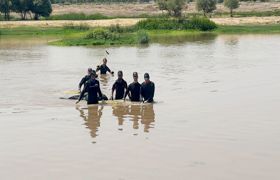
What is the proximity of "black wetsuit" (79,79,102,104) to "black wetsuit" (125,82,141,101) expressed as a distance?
1.05 m

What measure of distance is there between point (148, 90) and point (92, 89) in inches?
75.5

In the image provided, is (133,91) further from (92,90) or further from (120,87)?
(92,90)

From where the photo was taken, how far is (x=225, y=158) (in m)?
12.9

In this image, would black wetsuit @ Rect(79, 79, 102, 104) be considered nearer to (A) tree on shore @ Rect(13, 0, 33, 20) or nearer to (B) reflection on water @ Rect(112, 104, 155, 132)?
(B) reflection on water @ Rect(112, 104, 155, 132)

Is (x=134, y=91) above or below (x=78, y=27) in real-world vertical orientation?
above

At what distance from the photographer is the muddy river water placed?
40.2ft

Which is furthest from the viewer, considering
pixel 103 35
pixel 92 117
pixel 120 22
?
pixel 120 22

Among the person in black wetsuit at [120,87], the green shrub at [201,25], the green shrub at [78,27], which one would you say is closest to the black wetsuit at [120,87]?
the person in black wetsuit at [120,87]

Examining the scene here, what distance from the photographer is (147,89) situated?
19781 mm

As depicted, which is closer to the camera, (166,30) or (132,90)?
(132,90)

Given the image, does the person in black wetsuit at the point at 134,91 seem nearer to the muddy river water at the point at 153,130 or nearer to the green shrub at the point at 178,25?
the muddy river water at the point at 153,130

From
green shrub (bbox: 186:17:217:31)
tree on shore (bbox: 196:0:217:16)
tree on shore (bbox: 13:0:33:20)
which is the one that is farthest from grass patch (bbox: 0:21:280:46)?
tree on shore (bbox: 196:0:217:16)

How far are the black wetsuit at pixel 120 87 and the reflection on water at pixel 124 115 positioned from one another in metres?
1.07

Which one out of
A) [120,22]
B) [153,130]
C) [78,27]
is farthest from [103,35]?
[153,130]
